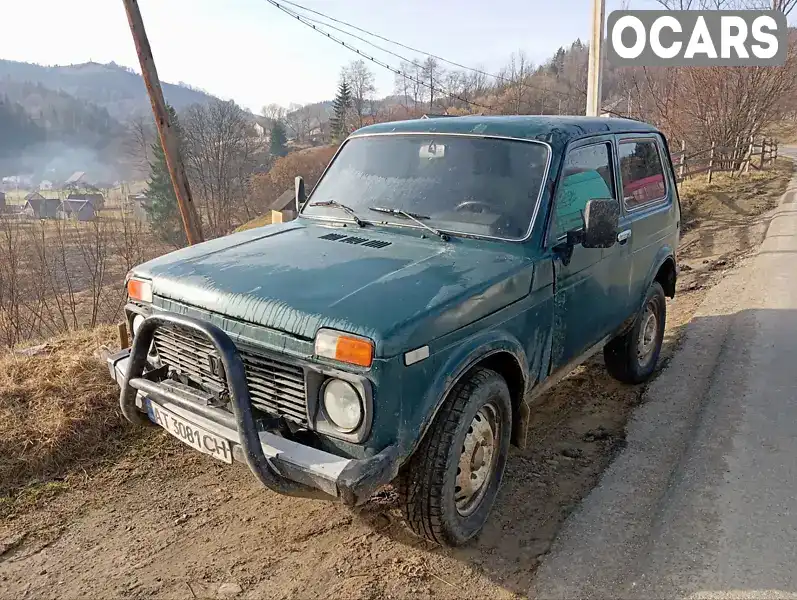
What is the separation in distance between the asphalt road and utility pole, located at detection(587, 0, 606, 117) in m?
7.24

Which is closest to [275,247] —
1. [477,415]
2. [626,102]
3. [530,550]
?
[477,415]

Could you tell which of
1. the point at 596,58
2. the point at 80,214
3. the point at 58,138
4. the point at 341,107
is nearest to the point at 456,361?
the point at 596,58

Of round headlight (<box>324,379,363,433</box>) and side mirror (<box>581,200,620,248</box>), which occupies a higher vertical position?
side mirror (<box>581,200,620,248</box>)

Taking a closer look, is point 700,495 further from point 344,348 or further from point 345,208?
point 345,208

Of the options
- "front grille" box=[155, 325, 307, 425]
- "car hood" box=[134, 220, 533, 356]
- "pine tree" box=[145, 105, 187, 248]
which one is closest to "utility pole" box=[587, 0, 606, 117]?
"car hood" box=[134, 220, 533, 356]

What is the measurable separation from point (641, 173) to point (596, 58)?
7.99m

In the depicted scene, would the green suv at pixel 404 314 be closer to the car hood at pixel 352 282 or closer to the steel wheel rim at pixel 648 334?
the car hood at pixel 352 282

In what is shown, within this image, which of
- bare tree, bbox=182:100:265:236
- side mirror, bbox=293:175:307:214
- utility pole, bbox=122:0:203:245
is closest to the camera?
side mirror, bbox=293:175:307:214

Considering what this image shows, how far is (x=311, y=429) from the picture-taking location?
8.41 ft

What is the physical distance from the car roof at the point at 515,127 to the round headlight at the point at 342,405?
6.67 feet

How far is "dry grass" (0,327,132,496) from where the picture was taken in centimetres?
368

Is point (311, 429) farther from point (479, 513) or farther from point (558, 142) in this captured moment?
point (558, 142)

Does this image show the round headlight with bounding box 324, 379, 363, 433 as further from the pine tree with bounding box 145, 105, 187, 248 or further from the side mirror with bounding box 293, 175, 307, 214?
the pine tree with bounding box 145, 105, 187, 248

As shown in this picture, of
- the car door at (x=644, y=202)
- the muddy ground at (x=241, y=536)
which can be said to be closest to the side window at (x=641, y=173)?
the car door at (x=644, y=202)
